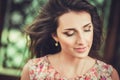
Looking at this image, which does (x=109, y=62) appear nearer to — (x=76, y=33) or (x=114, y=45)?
(x=114, y=45)

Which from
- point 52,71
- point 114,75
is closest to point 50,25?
point 52,71

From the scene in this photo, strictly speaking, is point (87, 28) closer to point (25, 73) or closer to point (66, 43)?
point (66, 43)

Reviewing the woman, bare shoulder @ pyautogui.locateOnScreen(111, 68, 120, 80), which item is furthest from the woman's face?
bare shoulder @ pyautogui.locateOnScreen(111, 68, 120, 80)

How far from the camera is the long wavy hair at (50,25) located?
1194 mm

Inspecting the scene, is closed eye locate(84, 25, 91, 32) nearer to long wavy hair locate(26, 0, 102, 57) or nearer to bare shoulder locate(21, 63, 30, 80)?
long wavy hair locate(26, 0, 102, 57)

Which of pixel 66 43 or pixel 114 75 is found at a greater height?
pixel 66 43

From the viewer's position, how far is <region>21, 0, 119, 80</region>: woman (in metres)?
1.20

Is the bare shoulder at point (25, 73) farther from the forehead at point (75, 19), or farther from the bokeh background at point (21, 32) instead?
the forehead at point (75, 19)

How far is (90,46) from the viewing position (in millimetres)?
1231

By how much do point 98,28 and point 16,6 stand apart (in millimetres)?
349

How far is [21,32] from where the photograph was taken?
1.37 metres

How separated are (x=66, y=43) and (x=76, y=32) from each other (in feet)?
0.19

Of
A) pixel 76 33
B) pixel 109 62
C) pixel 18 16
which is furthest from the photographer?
pixel 18 16

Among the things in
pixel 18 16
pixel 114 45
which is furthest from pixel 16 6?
pixel 114 45
